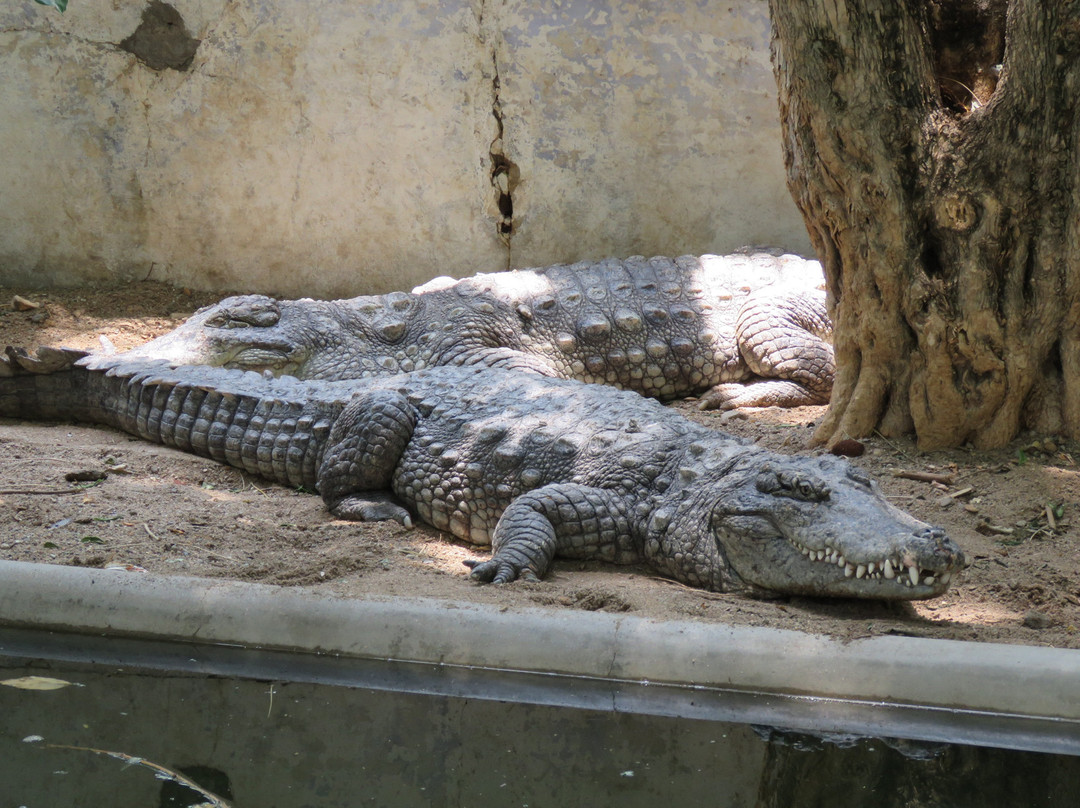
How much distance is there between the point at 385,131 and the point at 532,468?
13.3ft

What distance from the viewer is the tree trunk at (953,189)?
418cm

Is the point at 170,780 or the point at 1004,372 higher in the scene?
the point at 1004,372

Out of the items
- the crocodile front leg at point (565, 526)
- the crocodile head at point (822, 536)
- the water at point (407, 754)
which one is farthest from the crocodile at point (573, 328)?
the water at point (407, 754)

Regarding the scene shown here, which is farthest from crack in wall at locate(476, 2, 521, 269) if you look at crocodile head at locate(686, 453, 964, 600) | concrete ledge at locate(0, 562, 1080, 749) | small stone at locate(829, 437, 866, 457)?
concrete ledge at locate(0, 562, 1080, 749)

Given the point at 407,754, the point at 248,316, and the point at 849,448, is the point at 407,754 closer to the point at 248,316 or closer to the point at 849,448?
the point at 849,448

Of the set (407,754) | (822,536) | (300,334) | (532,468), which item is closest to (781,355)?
(532,468)

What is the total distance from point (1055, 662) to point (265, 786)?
2.03m

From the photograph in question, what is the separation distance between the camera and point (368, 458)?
4.68m

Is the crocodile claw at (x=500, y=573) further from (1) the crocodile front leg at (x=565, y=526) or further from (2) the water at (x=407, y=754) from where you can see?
(2) the water at (x=407, y=754)

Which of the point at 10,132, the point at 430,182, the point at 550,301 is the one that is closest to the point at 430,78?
the point at 430,182

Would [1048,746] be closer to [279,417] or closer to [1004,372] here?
[1004,372]

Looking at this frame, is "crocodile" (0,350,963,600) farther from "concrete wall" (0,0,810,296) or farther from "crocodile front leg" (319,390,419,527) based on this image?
"concrete wall" (0,0,810,296)

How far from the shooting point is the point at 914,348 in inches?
178

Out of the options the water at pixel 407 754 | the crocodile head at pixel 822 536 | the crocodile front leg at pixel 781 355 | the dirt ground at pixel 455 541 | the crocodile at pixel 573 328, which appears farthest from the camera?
the crocodile at pixel 573 328
